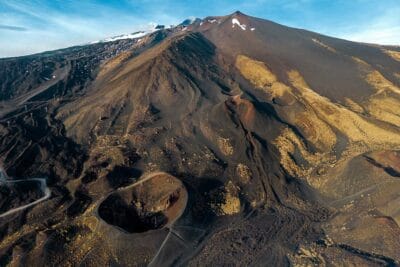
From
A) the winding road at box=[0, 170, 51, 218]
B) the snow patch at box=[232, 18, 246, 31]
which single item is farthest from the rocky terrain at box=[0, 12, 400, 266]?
the snow patch at box=[232, 18, 246, 31]

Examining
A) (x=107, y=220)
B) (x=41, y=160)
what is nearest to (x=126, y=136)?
(x=41, y=160)

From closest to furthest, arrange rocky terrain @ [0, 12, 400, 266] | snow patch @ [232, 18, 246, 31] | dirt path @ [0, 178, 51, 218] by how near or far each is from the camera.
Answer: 1. rocky terrain @ [0, 12, 400, 266]
2. dirt path @ [0, 178, 51, 218]
3. snow patch @ [232, 18, 246, 31]

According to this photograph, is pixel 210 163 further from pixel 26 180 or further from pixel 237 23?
pixel 237 23

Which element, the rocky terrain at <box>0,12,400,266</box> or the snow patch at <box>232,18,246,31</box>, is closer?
the rocky terrain at <box>0,12,400,266</box>

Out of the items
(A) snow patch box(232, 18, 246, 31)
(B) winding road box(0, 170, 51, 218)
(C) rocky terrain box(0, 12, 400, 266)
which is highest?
(A) snow patch box(232, 18, 246, 31)

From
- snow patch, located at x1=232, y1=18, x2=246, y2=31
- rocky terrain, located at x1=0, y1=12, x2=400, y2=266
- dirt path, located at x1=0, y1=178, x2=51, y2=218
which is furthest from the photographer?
snow patch, located at x1=232, y1=18, x2=246, y2=31

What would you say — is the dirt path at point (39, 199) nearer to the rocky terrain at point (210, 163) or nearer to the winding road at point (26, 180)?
the winding road at point (26, 180)

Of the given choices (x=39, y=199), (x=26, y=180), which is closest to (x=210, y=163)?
(x=39, y=199)

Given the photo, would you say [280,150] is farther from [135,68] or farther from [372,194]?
[135,68]

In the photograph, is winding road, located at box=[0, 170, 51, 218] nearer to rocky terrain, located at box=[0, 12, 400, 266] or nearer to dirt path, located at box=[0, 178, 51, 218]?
dirt path, located at box=[0, 178, 51, 218]

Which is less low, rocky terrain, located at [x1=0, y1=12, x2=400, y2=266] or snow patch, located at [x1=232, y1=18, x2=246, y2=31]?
snow patch, located at [x1=232, y1=18, x2=246, y2=31]
